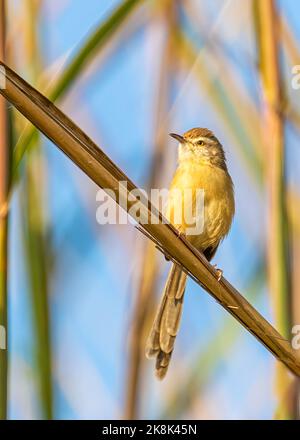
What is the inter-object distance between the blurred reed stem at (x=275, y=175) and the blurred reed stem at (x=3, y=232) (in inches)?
29.9

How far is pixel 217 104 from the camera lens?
265 centimetres

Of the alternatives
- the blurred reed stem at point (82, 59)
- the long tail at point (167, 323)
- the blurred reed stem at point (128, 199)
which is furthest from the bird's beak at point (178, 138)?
the blurred reed stem at point (128, 199)

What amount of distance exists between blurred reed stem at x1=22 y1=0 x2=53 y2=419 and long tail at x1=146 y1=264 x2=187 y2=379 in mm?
836

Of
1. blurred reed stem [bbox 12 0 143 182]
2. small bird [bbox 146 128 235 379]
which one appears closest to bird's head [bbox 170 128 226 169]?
small bird [bbox 146 128 235 379]

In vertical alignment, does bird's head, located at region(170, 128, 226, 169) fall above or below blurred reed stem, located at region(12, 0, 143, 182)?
above

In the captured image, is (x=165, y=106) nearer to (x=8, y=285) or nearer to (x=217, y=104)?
(x=217, y=104)

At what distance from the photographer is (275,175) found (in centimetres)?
196

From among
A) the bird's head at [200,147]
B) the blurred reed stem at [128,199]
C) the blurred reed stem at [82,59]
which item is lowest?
the blurred reed stem at [128,199]

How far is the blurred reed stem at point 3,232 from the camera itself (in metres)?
1.65

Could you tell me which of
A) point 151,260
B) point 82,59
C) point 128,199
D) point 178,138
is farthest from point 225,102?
point 128,199

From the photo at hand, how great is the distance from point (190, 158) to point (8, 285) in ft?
7.41

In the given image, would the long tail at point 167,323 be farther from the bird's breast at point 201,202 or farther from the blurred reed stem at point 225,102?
the blurred reed stem at point 225,102

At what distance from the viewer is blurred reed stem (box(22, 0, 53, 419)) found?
179 centimetres

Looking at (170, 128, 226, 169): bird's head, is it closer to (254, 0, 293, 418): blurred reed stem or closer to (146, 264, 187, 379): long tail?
(146, 264, 187, 379): long tail
